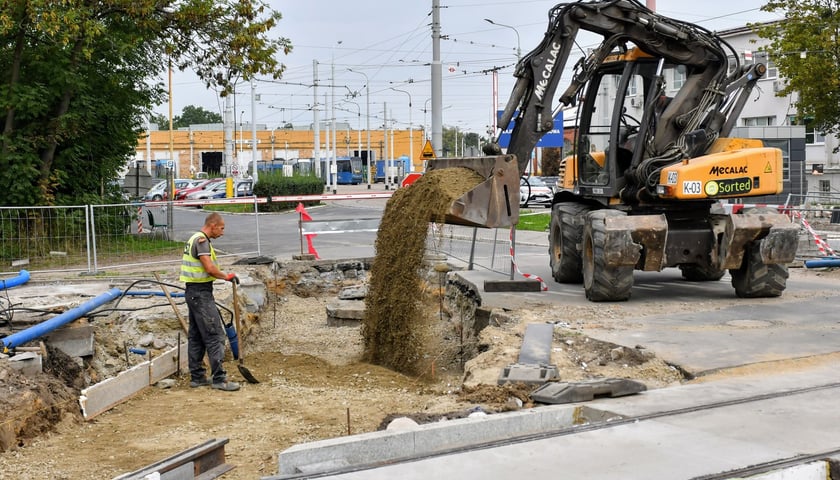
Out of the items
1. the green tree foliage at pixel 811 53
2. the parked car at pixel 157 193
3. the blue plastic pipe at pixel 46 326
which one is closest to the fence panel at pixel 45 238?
the blue plastic pipe at pixel 46 326

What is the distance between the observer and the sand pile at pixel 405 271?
10.9 metres

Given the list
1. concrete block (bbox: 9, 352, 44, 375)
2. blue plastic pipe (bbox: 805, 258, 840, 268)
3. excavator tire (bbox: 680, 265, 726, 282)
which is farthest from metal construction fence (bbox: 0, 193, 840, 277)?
concrete block (bbox: 9, 352, 44, 375)

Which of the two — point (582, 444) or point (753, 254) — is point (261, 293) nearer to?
point (753, 254)

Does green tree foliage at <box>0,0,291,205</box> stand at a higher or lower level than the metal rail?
higher

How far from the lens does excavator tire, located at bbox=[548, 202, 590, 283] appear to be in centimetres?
1438

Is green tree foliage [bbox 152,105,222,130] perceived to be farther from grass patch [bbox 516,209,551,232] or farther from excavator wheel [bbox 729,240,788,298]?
excavator wheel [bbox 729,240,788,298]

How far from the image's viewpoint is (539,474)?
5.83 meters

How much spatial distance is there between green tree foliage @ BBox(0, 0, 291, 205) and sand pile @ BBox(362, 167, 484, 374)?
954 centimetres

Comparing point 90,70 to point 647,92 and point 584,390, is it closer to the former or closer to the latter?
point 647,92

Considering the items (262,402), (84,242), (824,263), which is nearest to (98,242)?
(84,242)

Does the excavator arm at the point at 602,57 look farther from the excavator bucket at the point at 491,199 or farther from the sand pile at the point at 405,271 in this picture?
the sand pile at the point at 405,271

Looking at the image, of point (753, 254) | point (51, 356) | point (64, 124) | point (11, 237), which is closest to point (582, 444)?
point (51, 356)

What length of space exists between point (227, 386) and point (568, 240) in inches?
269

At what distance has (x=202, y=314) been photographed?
31.3ft
